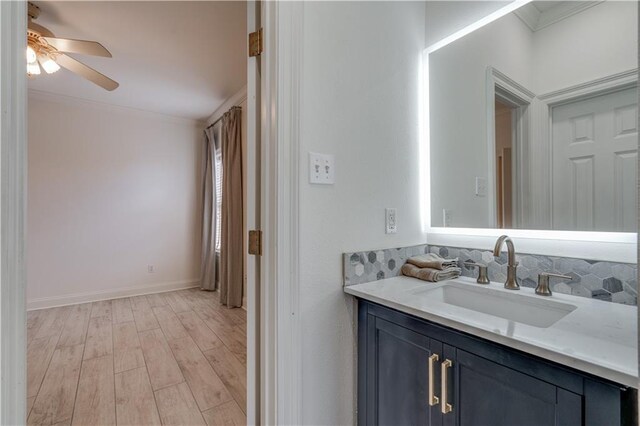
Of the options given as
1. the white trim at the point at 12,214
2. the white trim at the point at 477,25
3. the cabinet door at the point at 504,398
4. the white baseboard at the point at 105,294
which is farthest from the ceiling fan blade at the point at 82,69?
the cabinet door at the point at 504,398

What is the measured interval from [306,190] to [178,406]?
1.62 metres

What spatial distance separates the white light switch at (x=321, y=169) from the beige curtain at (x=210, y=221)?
338 cm

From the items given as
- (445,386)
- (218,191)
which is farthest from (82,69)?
(445,386)

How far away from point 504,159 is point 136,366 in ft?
9.18

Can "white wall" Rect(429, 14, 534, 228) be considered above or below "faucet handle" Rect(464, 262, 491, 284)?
above

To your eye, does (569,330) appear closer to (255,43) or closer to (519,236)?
(519,236)

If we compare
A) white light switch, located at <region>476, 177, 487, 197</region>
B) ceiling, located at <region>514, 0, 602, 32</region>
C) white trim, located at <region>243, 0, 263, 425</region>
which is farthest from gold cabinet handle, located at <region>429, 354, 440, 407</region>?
ceiling, located at <region>514, 0, 602, 32</region>

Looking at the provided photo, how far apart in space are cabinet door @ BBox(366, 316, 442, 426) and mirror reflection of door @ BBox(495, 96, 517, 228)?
75cm

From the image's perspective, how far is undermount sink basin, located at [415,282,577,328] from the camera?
39.5 inches

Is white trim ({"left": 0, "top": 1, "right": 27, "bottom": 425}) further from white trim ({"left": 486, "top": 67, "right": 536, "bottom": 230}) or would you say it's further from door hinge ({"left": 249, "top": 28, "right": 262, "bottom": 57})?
white trim ({"left": 486, "top": 67, "right": 536, "bottom": 230})

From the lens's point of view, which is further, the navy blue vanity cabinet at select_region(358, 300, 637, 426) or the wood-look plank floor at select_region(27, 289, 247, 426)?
the wood-look plank floor at select_region(27, 289, 247, 426)

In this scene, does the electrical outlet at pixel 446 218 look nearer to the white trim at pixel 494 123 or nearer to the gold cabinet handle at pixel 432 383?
the white trim at pixel 494 123

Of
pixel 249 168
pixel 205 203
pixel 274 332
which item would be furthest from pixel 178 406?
pixel 205 203

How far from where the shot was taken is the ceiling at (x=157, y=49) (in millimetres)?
2059
